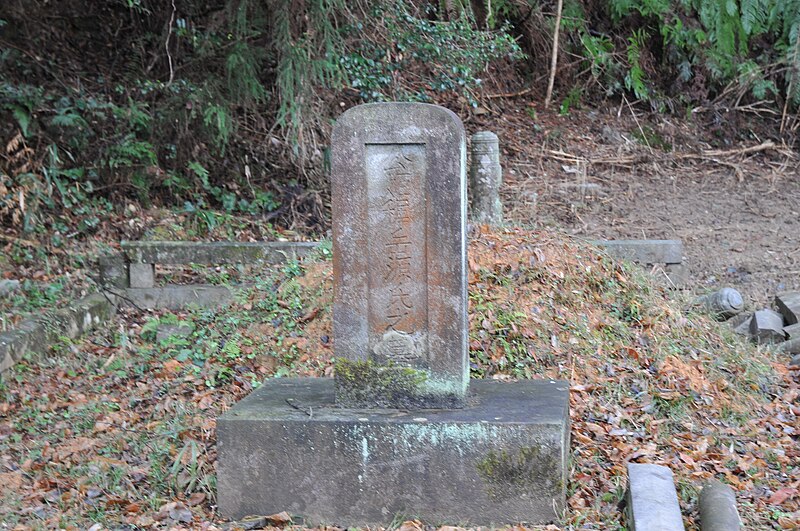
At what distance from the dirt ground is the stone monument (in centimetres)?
495

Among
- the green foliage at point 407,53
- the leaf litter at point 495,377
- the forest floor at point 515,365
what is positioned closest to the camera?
the leaf litter at point 495,377

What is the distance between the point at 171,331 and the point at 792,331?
5370 millimetres

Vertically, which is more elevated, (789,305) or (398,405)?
(789,305)

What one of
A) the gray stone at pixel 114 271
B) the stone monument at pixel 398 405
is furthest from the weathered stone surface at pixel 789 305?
the gray stone at pixel 114 271

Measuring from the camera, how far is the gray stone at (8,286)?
799 cm

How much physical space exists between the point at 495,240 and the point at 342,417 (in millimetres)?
3310

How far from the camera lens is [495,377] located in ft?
20.6

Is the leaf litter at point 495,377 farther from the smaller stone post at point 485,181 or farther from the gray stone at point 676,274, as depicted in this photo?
the smaller stone post at point 485,181

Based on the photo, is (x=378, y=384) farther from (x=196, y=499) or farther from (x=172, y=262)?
(x=172, y=262)

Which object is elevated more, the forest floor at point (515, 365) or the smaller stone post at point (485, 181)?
the smaller stone post at point (485, 181)

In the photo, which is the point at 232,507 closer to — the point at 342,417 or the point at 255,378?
the point at 342,417

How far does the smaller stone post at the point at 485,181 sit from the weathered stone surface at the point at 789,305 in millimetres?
2718

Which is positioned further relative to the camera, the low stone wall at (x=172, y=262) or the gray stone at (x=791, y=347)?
the low stone wall at (x=172, y=262)

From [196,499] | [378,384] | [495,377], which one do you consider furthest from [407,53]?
[196,499]
